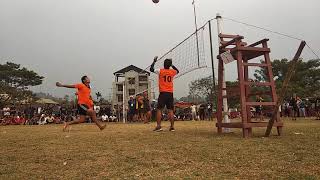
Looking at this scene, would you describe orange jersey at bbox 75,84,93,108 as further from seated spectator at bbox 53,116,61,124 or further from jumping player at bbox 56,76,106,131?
seated spectator at bbox 53,116,61,124

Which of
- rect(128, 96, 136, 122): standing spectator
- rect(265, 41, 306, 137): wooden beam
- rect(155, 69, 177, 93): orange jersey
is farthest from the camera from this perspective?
rect(128, 96, 136, 122): standing spectator

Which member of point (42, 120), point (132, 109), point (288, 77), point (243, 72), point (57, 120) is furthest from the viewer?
point (57, 120)

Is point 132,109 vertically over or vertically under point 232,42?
under

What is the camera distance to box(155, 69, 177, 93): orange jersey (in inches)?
412

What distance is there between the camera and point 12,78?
5772cm

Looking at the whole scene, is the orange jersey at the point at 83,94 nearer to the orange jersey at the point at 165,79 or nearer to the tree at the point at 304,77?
the orange jersey at the point at 165,79

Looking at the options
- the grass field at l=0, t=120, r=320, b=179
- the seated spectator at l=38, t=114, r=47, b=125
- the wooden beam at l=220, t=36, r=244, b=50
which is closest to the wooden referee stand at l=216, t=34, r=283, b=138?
the wooden beam at l=220, t=36, r=244, b=50

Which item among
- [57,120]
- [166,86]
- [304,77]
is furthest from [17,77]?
[166,86]

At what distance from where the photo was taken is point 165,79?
34.5 feet

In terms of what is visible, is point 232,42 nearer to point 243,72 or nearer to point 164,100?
point 243,72

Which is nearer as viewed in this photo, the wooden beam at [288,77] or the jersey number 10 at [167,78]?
the wooden beam at [288,77]

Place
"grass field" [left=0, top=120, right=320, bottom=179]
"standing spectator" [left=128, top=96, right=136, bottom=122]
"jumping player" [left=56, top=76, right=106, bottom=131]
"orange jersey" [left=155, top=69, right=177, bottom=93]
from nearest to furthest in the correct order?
"grass field" [left=0, top=120, right=320, bottom=179]
"orange jersey" [left=155, top=69, right=177, bottom=93]
"jumping player" [left=56, top=76, right=106, bottom=131]
"standing spectator" [left=128, top=96, right=136, bottom=122]

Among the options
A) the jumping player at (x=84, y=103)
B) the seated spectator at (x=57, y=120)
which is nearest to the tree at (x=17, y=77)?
the seated spectator at (x=57, y=120)

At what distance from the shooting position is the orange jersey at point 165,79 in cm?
1048
